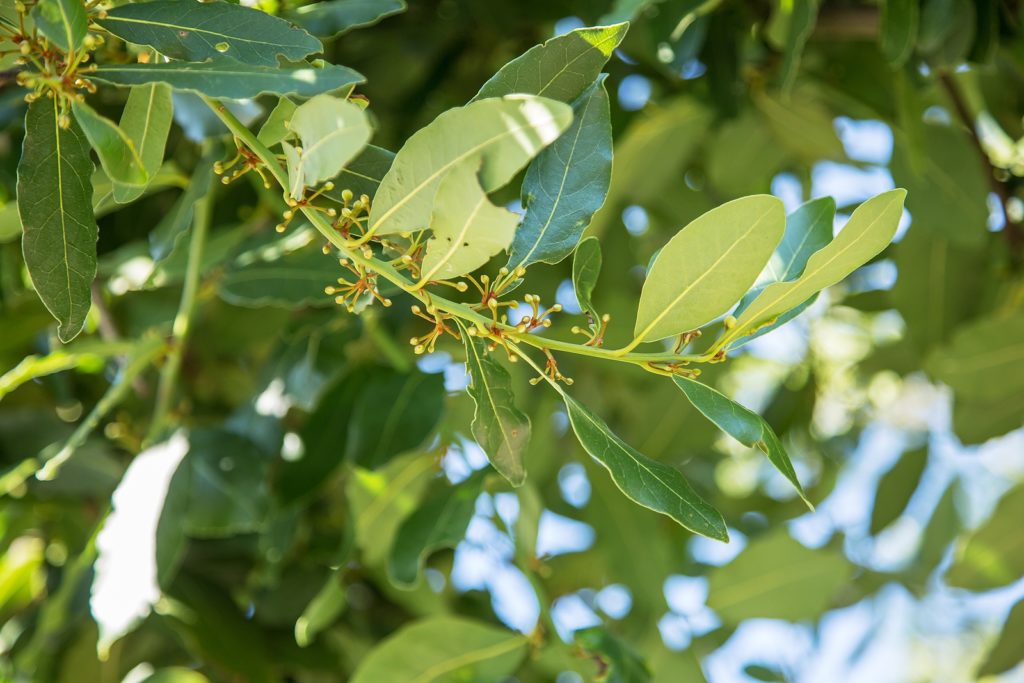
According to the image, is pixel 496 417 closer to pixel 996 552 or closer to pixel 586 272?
pixel 586 272

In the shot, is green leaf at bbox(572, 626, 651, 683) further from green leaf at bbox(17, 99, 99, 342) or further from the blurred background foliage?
green leaf at bbox(17, 99, 99, 342)

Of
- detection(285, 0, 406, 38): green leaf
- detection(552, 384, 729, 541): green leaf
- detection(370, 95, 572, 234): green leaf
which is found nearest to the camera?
detection(370, 95, 572, 234): green leaf

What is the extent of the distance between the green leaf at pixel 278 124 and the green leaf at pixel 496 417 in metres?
0.14

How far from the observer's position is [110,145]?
452mm

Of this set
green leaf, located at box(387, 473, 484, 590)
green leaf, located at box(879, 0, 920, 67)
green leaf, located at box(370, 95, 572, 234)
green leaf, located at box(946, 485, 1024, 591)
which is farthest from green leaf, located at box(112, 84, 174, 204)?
green leaf, located at box(946, 485, 1024, 591)

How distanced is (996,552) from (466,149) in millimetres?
867

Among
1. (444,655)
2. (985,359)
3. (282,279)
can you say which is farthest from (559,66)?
(985,359)

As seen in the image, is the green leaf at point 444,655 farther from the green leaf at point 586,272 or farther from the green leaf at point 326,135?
the green leaf at point 326,135

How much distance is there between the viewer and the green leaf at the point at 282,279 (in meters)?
0.81

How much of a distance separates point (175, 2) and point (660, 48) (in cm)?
50

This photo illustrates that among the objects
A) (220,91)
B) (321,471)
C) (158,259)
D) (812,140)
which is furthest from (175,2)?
(812,140)

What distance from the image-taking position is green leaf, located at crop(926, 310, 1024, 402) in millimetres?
1027

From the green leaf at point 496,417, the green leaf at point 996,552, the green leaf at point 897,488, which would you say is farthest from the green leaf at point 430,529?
the green leaf at point 897,488

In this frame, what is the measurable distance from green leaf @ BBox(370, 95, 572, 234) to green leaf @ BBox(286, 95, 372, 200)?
1.3 inches
